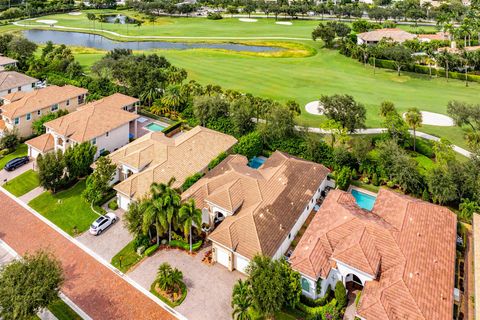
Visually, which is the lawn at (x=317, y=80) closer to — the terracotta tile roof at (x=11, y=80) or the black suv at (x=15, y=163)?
the terracotta tile roof at (x=11, y=80)

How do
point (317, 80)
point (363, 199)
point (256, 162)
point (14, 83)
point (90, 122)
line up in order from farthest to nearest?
point (317, 80), point (14, 83), point (90, 122), point (256, 162), point (363, 199)

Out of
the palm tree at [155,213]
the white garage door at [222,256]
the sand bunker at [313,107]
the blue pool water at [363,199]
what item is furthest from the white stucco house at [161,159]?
the sand bunker at [313,107]

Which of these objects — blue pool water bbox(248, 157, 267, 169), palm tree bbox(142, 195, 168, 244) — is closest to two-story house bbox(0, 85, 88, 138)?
blue pool water bbox(248, 157, 267, 169)

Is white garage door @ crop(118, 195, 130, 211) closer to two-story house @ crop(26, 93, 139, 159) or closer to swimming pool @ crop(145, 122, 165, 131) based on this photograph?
two-story house @ crop(26, 93, 139, 159)

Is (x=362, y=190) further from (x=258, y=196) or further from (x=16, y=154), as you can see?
(x=16, y=154)

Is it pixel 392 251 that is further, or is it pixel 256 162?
pixel 256 162

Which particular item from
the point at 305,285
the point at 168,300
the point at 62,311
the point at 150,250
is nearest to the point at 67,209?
the point at 150,250

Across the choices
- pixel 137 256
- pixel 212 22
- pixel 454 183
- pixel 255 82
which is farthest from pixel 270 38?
pixel 137 256

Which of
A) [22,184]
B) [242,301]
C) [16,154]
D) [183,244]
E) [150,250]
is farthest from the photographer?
[16,154]
